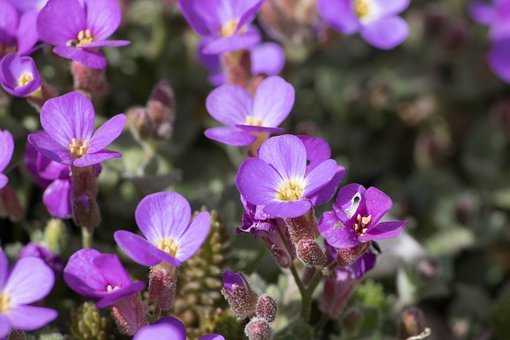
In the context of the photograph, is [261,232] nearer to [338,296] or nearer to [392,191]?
[338,296]

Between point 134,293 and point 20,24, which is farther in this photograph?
point 20,24

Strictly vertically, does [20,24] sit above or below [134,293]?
above

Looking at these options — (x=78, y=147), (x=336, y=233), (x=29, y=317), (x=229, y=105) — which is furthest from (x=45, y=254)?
(x=336, y=233)

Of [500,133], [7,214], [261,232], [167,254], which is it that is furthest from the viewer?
[500,133]

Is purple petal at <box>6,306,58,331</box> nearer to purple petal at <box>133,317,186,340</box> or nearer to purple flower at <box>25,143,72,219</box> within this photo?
purple petal at <box>133,317,186,340</box>

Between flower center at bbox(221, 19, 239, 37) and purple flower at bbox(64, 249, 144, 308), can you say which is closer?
purple flower at bbox(64, 249, 144, 308)

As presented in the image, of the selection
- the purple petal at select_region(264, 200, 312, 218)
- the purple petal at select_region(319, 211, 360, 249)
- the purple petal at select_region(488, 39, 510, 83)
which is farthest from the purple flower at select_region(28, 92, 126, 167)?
the purple petal at select_region(488, 39, 510, 83)

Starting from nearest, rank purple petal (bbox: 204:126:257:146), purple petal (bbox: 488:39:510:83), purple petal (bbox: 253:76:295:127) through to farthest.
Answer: purple petal (bbox: 204:126:257:146) < purple petal (bbox: 253:76:295:127) < purple petal (bbox: 488:39:510:83)

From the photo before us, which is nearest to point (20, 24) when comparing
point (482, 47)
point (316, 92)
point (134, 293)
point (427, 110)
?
point (134, 293)
